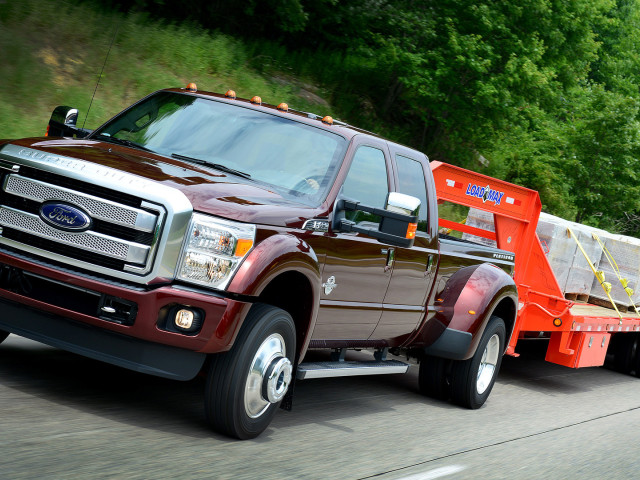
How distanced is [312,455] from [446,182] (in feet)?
15.6

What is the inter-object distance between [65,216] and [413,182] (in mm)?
3182

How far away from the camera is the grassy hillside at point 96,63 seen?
14.4m

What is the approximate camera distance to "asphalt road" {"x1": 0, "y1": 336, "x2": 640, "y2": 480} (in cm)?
494

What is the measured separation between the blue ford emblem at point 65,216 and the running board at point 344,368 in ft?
5.62

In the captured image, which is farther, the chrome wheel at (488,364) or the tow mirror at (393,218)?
the chrome wheel at (488,364)

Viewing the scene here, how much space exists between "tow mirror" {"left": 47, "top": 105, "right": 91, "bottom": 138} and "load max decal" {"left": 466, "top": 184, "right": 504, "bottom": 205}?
180 inches

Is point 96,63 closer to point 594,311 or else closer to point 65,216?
point 594,311

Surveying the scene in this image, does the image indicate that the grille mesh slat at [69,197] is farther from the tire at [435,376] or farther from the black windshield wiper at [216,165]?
the tire at [435,376]

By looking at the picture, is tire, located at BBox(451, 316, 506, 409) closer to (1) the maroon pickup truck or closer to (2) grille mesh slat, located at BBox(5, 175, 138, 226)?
(1) the maroon pickup truck

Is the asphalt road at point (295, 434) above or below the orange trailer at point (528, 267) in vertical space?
below

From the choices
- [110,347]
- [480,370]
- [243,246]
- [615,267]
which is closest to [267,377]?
[243,246]

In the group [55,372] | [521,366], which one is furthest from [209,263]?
[521,366]

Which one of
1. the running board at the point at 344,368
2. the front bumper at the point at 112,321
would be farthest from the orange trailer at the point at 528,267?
the front bumper at the point at 112,321

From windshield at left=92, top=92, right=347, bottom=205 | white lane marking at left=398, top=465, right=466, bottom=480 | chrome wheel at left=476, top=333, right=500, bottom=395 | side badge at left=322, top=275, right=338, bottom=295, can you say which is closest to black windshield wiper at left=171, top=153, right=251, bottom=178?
windshield at left=92, top=92, right=347, bottom=205
